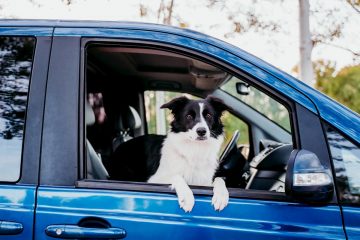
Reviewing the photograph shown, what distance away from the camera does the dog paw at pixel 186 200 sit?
6.39 ft

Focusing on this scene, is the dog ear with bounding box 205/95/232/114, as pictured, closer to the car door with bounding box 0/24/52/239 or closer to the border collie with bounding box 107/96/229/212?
the border collie with bounding box 107/96/229/212

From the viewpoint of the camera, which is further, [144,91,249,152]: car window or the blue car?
[144,91,249,152]: car window

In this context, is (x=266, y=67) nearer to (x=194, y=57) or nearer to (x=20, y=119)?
(x=194, y=57)

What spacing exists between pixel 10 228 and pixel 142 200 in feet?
1.82

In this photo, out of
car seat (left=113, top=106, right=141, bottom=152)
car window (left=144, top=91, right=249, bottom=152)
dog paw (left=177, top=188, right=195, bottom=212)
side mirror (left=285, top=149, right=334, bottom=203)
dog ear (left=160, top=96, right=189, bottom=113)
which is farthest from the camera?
car window (left=144, top=91, right=249, bottom=152)

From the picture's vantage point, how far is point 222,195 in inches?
78.0

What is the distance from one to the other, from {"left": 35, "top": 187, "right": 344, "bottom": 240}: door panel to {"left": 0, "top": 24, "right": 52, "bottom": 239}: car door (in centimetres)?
9

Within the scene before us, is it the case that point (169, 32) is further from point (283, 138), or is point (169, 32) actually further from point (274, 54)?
point (274, 54)

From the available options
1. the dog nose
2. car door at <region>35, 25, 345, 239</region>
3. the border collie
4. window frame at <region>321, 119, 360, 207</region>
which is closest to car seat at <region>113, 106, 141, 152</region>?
the border collie

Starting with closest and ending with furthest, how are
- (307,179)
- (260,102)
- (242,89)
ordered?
(307,179) → (242,89) → (260,102)

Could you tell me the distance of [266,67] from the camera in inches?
83.6

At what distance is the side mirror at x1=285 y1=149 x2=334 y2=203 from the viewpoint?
184 cm

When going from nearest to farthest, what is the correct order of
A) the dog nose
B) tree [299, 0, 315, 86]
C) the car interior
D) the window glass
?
1. the dog nose
2. the car interior
3. the window glass
4. tree [299, 0, 315, 86]

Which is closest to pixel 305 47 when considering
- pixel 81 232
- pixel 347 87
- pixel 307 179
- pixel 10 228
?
pixel 307 179
